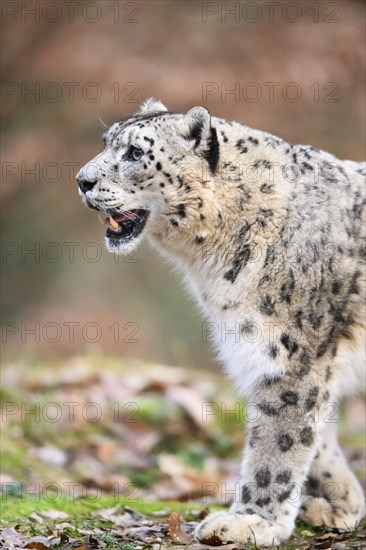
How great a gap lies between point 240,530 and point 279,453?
0.53 m

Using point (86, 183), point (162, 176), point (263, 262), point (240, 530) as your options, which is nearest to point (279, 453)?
point (240, 530)

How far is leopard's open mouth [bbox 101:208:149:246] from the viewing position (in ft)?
21.4

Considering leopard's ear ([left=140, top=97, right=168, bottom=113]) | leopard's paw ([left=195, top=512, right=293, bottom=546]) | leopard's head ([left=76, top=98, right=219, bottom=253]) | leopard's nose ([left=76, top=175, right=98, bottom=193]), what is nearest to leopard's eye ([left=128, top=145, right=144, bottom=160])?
leopard's head ([left=76, top=98, right=219, bottom=253])

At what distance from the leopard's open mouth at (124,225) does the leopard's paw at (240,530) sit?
1.88 m

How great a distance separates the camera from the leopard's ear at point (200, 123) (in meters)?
6.42

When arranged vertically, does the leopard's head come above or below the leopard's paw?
above

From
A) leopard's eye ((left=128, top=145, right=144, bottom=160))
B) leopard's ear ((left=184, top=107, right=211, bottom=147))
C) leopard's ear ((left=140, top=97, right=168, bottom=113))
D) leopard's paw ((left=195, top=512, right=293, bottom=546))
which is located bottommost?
leopard's paw ((left=195, top=512, right=293, bottom=546))

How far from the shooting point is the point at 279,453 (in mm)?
6180

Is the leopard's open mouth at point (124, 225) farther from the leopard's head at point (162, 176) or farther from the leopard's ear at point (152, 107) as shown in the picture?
the leopard's ear at point (152, 107)

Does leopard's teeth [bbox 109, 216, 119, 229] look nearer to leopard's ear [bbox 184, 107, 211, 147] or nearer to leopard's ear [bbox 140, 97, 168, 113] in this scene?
leopard's ear [bbox 184, 107, 211, 147]

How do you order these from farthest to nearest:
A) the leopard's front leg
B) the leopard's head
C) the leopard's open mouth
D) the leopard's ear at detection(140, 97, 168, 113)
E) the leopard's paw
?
1. the leopard's ear at detection(140, 97, 168, 113)
2. the leopard's open mouth
3. the leopard's head
4. the leopard's front leg
5. the leopard's paw

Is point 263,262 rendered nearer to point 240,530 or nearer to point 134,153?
point 134,153

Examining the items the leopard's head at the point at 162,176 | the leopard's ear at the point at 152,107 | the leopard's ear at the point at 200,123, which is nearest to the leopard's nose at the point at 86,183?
the leopard's head at the point at 162,176

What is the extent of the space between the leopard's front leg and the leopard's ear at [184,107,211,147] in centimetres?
161
